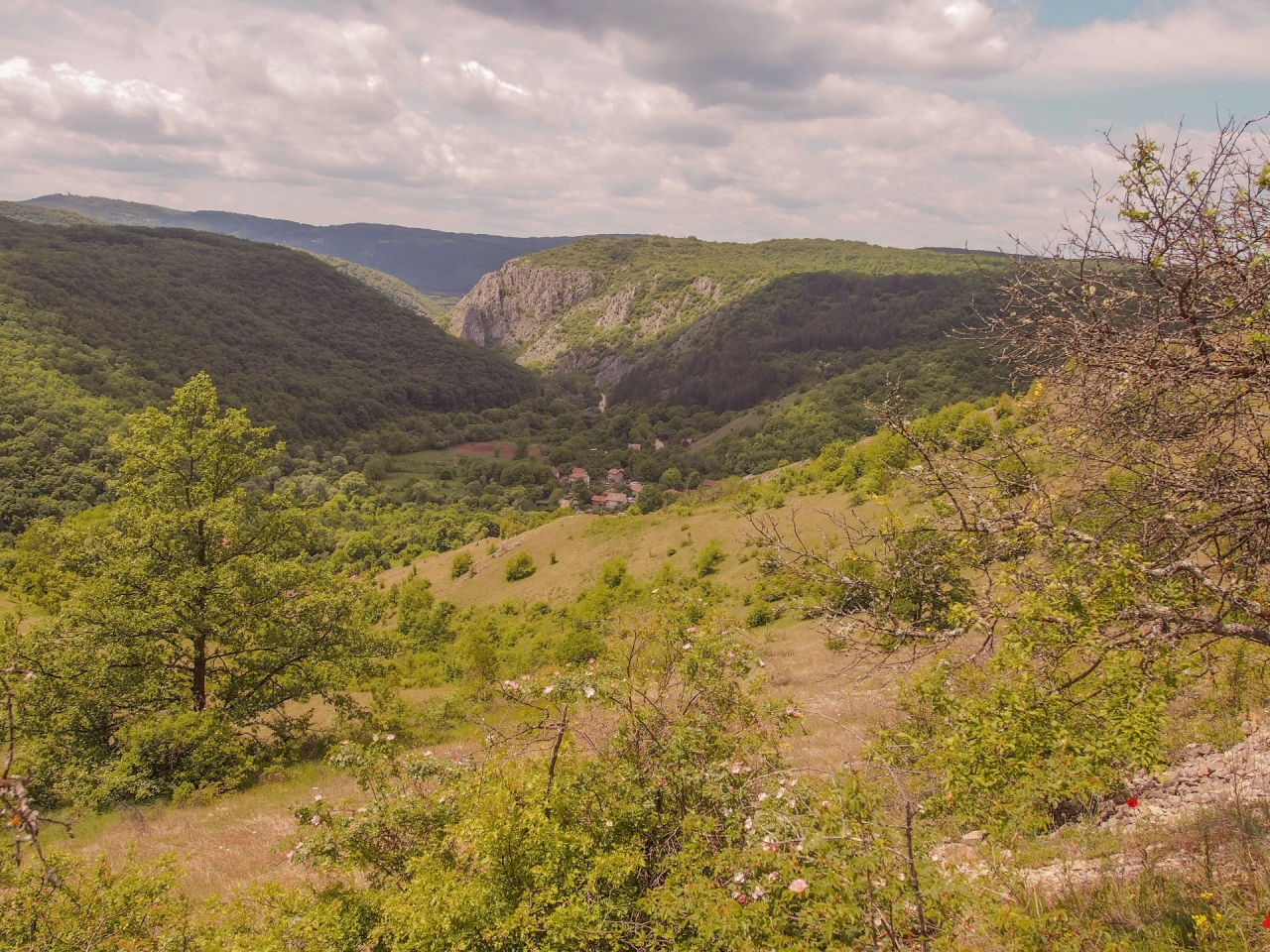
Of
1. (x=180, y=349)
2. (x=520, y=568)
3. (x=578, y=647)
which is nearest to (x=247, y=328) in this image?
(x=180, y=349)

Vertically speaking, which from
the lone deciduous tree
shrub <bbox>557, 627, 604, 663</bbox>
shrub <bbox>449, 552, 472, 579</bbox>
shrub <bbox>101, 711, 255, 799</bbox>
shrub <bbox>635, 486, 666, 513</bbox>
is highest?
the lone deciduous tree

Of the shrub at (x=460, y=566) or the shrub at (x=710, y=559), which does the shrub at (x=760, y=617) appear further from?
the shrub at (x=460, y=566)

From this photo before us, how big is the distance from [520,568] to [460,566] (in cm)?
673

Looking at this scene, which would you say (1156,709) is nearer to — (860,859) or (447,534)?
(860,859)

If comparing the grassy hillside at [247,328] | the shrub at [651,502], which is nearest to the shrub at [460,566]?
the shrub at [651,502]

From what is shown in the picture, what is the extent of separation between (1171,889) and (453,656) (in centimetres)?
3250

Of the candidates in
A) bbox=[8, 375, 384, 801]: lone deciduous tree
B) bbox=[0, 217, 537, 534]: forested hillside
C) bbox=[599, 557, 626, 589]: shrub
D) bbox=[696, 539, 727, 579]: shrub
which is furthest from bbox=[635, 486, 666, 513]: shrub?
bbox=[8, 375, 384, 801]: lone deciduous tree

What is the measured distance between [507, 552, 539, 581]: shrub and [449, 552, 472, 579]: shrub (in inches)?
203

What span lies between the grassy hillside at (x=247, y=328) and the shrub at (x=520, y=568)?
251ft

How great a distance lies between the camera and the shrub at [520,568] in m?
45.4

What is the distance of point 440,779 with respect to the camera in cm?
624

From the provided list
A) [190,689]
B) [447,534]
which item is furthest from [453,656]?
[447,534]

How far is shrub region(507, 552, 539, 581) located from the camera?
149 ft

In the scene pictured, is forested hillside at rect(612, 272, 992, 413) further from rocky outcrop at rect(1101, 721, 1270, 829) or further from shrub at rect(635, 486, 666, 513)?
rocky outcrop at rect(1101, 721, 1270, 829)
